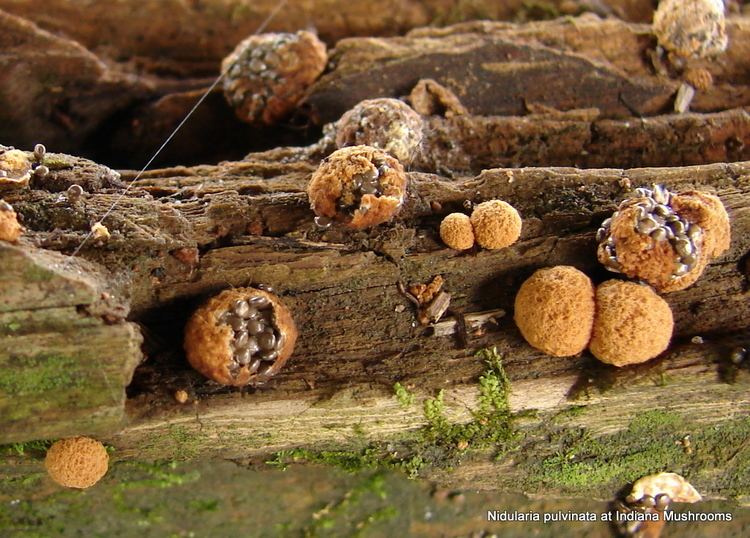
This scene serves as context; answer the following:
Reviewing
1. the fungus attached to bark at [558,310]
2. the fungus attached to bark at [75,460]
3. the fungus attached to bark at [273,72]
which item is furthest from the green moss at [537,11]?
the fungus attached to bark at [75,460]

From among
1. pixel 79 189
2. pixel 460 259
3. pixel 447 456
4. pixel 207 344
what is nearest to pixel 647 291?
pixel 460 259

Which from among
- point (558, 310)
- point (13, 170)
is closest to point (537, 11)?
point (558, 310)

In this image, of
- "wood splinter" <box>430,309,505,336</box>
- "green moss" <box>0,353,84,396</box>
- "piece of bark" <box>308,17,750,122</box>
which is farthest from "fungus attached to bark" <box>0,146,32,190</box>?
"wood splinter" <box>430,309,505,336</box>

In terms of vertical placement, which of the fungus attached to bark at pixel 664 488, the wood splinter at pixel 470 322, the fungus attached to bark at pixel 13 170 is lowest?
the fungus attached to bark at pixel 664 488

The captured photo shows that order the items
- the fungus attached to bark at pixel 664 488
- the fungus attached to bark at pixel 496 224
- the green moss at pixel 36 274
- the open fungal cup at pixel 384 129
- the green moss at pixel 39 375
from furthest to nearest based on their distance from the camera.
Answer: the fungus attached to bark at pixel 664 488
the open fungal cup at pixel 384 129
the fungus attached to bark at pixel 496 224
the green moss at pixel 39 375
the green moss at pixel 36 274

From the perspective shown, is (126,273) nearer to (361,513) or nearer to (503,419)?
(503,419)

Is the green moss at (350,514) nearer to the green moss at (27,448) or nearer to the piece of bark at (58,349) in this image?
the green moss at (27,448)

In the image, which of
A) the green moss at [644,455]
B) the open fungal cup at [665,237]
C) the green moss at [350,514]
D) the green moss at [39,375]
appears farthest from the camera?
the green moss at [350,514]
